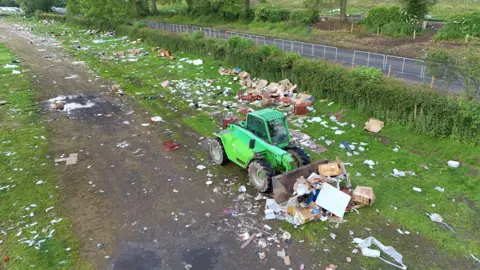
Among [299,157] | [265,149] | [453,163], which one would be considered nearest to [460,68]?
[453,163]

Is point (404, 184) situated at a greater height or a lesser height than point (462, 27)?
lesser

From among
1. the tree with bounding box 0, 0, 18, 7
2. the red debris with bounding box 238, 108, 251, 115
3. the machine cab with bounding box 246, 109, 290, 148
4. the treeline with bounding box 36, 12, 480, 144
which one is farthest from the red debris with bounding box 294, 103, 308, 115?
the tree with bounding box 0, 0, 18, 7

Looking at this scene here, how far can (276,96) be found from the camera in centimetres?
1447

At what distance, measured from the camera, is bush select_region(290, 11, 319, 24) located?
3095cm

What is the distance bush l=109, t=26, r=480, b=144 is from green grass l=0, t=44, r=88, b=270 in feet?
31.8

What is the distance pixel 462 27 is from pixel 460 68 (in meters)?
15.3

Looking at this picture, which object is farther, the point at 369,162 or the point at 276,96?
the point at 276,96

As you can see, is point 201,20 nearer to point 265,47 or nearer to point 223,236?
point 265,47

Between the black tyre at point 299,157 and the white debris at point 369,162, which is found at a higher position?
the black tyre at point 299,157

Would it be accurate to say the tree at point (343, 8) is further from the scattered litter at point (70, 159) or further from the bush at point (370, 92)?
the scattered litter at point (70, 159)

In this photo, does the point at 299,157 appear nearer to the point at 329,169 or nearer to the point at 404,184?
the point at 329,169

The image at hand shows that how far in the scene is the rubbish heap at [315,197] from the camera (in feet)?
23.0

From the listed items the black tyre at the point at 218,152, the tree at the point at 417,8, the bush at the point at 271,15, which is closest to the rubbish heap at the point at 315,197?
the black tyre at the point at 218,152

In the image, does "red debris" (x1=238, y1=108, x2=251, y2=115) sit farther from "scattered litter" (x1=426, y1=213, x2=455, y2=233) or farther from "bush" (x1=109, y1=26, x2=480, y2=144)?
"scattered litter" (x1=426, y1=213, x2=455, y2=233)
